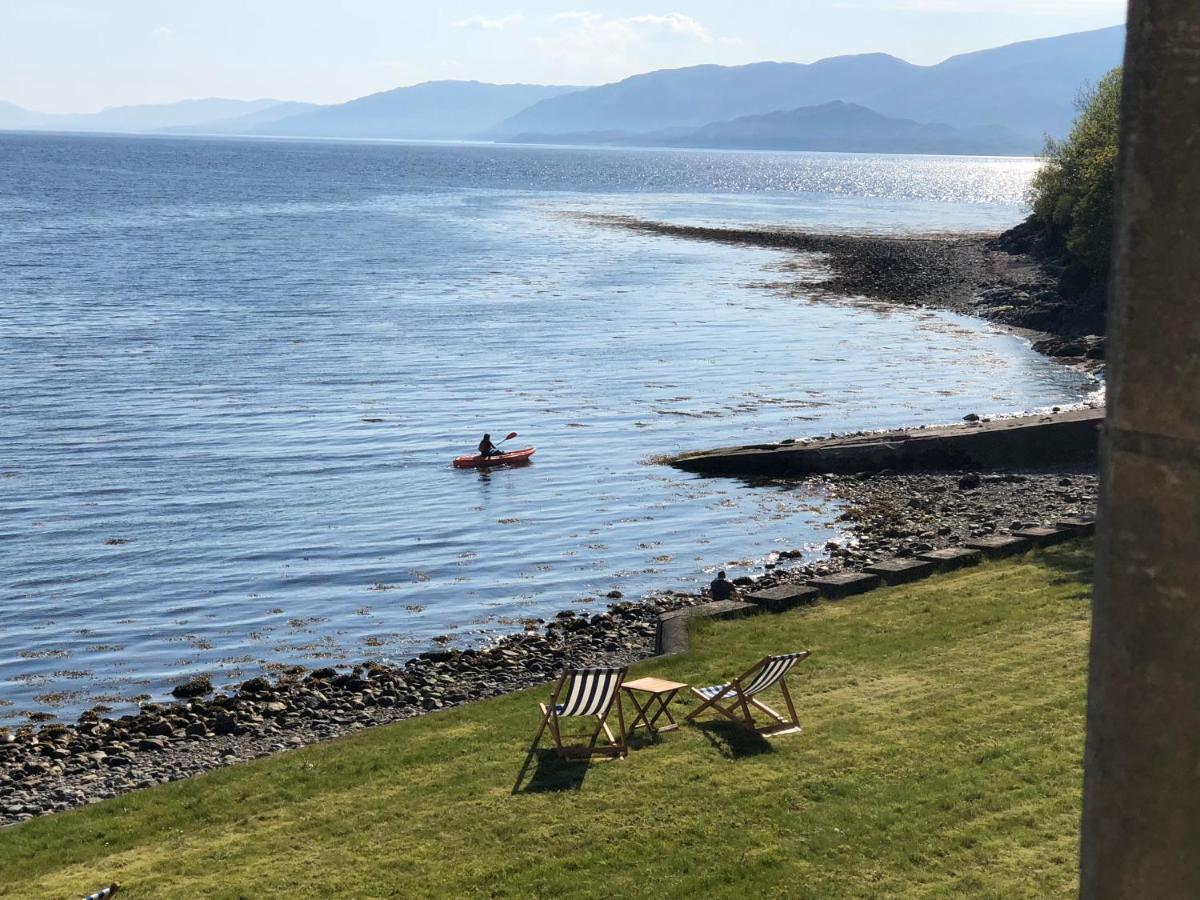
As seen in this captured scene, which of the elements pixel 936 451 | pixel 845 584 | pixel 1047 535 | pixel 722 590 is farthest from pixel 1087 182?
pixel 845 584

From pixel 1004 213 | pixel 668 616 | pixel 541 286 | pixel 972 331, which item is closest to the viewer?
pixel 668 616

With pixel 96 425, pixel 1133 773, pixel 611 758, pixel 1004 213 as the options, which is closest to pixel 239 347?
pixel 96 425

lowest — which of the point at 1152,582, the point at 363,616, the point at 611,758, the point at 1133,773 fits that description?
the point at 363,616

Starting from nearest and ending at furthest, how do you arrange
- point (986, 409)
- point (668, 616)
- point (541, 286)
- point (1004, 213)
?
1. point (668, 616)
2. point (986, 409)
3. point (541, 286)
4. point (1004, 213)

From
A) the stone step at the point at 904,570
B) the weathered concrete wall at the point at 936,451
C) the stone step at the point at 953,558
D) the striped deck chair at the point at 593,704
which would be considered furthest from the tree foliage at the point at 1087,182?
the striped deck chair at the point at 593,704

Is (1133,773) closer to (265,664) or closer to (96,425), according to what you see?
(265,664)

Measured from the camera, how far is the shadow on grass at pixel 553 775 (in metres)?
13.7

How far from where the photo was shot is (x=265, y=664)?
23031mm

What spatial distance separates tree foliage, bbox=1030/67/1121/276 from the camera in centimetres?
6100

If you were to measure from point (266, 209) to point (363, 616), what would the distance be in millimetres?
129306

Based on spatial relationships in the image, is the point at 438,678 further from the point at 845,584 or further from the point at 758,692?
the point at 758,692

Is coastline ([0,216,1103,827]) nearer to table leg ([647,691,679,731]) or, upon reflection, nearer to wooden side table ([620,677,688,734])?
wooden side table ([620,677,688,734])

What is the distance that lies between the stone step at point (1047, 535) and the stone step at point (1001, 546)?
0.15 meters

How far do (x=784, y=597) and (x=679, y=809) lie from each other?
870 centimetres
